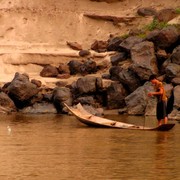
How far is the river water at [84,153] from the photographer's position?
14.3 m

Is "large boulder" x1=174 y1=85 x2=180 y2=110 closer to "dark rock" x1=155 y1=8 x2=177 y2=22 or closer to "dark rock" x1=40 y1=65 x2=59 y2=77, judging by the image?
"dark rock" x1=40 y1=65 x2=59 y2=77

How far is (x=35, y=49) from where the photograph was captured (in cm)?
3762

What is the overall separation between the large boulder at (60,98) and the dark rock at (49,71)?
4044 millimetres

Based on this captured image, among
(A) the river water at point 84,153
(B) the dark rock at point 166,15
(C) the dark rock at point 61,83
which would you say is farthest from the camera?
(B) the dark rock at point 166,15

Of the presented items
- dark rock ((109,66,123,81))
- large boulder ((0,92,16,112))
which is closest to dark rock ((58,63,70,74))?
A: dark rock ((109,66,123,81))

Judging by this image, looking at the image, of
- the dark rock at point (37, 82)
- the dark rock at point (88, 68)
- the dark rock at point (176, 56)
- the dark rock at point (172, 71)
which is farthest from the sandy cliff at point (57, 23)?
the dark rock at point (172, 71)

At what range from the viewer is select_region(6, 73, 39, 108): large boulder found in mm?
30016

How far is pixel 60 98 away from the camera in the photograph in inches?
1179

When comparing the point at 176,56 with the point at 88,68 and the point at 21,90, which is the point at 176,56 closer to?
the point at 88,68

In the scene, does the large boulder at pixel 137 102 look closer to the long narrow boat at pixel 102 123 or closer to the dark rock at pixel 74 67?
the long narrow boat at pixel 102 123

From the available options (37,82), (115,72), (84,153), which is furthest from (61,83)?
(84,153)

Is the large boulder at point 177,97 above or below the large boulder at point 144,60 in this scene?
below

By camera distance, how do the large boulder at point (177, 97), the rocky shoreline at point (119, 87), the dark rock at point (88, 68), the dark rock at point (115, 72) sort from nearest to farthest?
the large boulder at point (177, 97) < the rocky shoreline at point (119, 87) < the dark rock at point (115, 72) < the dark rock at point (88, 68)

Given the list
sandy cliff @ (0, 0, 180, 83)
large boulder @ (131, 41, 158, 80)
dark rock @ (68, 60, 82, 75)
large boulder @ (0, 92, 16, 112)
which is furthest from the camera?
sandy cliff @ (0, 0, 180, 83)
